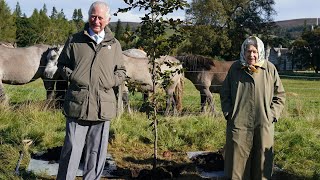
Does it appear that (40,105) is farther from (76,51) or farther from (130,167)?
(76,51)

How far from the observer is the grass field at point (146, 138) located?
18.7 feet

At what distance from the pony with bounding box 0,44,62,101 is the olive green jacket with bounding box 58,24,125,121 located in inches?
196

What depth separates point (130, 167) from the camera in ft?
18.3

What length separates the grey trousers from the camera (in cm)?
416

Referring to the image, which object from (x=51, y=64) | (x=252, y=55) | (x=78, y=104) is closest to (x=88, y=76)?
(x=78, y=104)

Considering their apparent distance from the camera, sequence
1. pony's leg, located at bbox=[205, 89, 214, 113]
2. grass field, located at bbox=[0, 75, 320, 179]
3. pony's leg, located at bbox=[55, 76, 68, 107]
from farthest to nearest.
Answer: pony's leg, located at bbox=[205, 89, 214, 113], pony's leg, located at bbox=[55, 76, 68, 107], grass field, located at bbox=[0, 75, 320, 179]

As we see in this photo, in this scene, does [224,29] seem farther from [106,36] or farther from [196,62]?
[106,36]

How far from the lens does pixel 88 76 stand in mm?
4043

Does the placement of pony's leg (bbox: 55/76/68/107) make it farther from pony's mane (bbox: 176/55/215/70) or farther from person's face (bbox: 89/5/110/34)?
person's face (bbox: 89/5/110/34)

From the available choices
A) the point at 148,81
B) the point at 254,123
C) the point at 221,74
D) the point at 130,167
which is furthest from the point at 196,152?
the point at 221,74

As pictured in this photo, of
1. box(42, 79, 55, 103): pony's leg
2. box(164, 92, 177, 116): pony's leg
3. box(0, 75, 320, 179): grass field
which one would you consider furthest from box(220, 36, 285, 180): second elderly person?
box(42, 79, 55, 103): pony's leg

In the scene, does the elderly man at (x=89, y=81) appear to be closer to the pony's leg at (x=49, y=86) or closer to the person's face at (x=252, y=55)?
the person's face at (x=252, y=55)

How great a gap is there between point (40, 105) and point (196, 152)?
11.3 ft

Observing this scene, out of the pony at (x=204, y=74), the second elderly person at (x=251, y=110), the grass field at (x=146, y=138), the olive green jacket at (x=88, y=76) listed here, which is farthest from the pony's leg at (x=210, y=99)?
the olive green jacket at (x=88, y=76)
